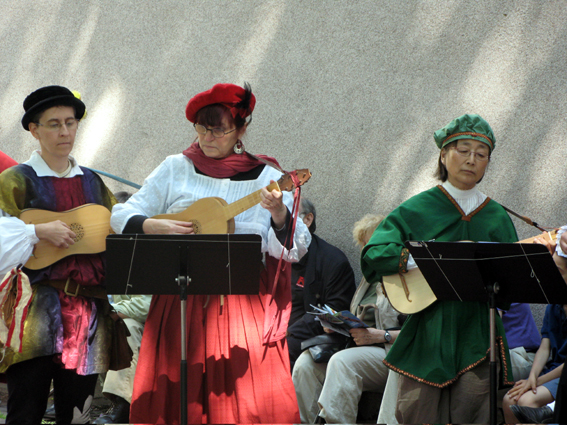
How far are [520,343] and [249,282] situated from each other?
6.57ft

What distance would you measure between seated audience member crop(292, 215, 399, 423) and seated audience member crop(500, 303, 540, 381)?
0.67 metres

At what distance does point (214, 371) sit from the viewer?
264 centimetres

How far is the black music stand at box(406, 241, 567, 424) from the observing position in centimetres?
251

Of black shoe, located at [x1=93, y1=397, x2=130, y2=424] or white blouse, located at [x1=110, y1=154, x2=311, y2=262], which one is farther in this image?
black shoe, located at [x1=93, y1=397, x2=130, y2=424]

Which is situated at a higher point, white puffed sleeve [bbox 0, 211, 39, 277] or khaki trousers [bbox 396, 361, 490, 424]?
white puffed sleeve [bbox 0, 211, 39, 277]

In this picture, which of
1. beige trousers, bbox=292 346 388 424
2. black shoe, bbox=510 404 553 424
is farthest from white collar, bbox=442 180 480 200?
beige trousers, bbox=292 346 388 424

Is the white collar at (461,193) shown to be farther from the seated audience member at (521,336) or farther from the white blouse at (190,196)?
the seated audience member at (521,336)

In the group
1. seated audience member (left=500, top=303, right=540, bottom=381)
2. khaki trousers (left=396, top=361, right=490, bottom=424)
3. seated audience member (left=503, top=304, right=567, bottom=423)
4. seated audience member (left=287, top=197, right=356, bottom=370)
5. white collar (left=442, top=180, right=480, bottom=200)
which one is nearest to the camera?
khaki trousers (left=396, top=361, right=490, bottom=424)

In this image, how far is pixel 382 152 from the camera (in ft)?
15.4

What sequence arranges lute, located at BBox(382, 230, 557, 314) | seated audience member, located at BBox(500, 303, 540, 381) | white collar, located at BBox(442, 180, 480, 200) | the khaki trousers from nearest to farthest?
the khaki trousers
lute, located at BBox(382, 230, 557, 314)
white collar, located at BBox(442, 180, 480, 200)
seated audience member, located at BBox(500, 303, 540, 381)

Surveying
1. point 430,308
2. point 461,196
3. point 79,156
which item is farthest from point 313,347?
point 79,156

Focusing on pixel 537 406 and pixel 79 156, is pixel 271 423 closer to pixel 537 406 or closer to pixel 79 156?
pixel 537 406

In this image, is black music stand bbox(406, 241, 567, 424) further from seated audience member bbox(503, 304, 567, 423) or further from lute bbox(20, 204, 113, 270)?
lute bbox(20, 204, 113, 270)

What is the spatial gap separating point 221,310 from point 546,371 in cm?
190
